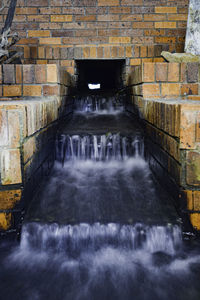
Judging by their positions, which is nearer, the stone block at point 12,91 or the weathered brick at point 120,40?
the stone block at point 12,91

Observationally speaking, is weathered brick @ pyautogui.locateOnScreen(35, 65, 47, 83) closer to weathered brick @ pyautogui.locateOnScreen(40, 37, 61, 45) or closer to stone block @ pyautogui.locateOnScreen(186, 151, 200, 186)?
stone block @ pyautogui.locateOnScreen(186, 151, 200, 186)

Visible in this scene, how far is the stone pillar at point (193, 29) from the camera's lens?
2930mm

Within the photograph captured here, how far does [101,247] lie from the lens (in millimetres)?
1136

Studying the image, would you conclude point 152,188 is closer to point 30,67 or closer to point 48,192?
point 48,192

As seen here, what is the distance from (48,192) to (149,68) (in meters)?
1.32

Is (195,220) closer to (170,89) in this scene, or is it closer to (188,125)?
(188,125)

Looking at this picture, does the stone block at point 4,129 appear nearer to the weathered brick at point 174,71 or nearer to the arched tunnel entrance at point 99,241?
the arched tunnel entrance at point 99,241

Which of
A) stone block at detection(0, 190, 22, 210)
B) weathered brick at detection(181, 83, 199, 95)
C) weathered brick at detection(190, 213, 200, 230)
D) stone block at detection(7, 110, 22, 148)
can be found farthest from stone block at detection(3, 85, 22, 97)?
weathered brick at detection(190, 213, 200, 230)

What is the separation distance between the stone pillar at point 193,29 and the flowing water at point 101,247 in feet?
6.59

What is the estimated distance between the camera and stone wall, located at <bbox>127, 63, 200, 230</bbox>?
45.8 inches

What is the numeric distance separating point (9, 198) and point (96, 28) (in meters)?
2.91

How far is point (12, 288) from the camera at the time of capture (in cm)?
94

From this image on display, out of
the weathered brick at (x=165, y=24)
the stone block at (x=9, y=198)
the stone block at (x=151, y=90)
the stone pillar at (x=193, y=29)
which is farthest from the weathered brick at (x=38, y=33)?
the stone block at (x=9, y=198)

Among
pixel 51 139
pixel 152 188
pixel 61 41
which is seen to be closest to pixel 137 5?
pixel 61 41
